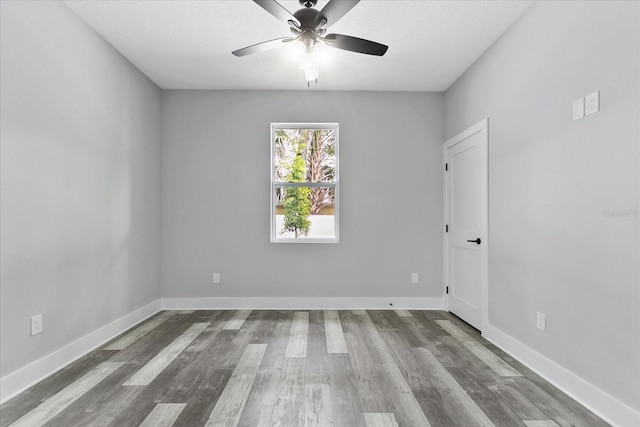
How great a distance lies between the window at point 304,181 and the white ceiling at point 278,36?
0.57 meters

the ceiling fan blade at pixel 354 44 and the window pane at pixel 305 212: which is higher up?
the ceiling fan blade at pixel 354 44

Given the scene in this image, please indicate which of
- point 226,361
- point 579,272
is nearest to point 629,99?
point 579,272

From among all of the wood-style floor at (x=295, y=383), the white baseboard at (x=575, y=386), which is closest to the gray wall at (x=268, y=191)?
the wood-style floor at (x=295, y=383)

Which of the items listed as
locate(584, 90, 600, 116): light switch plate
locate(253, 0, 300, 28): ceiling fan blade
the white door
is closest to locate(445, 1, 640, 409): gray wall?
locate(584, 90, 600, 116): light switch plate

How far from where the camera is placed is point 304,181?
186 inches

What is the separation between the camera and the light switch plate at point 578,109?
2272 mm

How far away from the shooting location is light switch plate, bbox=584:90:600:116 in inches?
84.6

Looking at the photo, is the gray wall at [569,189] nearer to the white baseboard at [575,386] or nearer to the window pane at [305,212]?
the white baseboard at [575,386]

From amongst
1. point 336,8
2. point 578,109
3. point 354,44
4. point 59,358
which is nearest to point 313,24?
point 336,8

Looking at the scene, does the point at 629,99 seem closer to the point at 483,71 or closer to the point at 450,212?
the point at 483,71

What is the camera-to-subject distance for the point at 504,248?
3.21 meters

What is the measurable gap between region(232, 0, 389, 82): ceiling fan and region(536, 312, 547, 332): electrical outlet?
2.15m

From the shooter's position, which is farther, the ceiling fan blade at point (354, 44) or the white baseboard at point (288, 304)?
the white baseboard at point (288, 304)

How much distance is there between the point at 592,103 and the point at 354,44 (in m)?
1.50
